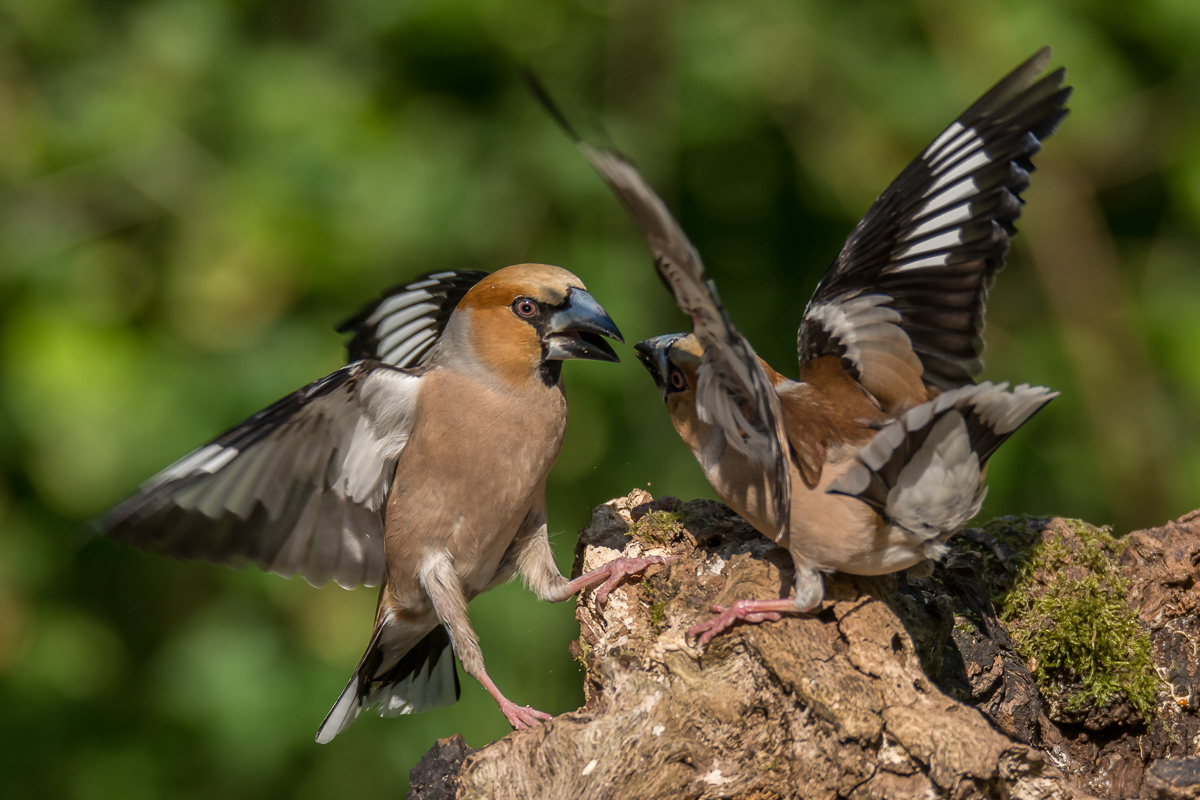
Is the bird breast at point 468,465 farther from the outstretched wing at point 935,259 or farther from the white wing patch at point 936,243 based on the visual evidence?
the white wing patch at point 936,243

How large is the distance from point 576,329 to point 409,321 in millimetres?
1397

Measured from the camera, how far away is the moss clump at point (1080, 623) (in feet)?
11.6

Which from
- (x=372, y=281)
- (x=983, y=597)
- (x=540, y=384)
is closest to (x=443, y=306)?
(x=372, y=281)

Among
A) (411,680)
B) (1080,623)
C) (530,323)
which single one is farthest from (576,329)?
(1080,623)

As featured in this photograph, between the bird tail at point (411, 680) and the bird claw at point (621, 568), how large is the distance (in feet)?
4.51

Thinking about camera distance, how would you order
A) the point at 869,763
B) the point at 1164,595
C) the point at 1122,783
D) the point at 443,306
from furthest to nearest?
the point at 443,306
the point at 1164,595
the point at 1122,783
the point at 869,763

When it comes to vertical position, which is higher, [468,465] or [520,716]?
[468,465]

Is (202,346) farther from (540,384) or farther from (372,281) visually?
(540,384)

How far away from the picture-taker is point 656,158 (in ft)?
18.0

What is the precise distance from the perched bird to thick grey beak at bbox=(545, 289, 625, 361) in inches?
8.4

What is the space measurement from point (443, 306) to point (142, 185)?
194 centimetres

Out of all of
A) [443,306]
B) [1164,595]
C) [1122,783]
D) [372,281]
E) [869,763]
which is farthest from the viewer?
[372,281]

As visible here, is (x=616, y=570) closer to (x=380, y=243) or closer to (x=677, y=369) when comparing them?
(x=677, y=369)

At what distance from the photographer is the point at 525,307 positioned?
3.90 meters
